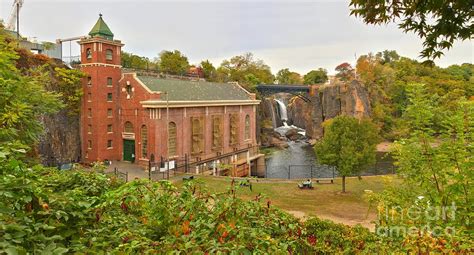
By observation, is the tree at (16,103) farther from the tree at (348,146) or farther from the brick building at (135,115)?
the tree at (348,146)

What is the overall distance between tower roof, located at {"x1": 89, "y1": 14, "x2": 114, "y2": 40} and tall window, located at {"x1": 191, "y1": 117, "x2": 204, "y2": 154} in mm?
12253

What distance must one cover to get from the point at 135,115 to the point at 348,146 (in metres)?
20.8

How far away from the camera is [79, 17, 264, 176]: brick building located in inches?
1341

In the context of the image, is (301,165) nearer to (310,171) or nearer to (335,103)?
(310,171)

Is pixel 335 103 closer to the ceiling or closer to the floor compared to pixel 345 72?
closer to the floor

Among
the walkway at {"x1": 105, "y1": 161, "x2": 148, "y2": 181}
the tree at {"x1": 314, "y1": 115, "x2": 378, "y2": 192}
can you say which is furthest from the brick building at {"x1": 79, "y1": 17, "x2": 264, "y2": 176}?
the tree at {"x1": 314, "y1": 115, "x2": 378, "y2": 192}

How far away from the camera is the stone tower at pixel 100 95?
3484cm

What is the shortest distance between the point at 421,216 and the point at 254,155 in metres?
41.2

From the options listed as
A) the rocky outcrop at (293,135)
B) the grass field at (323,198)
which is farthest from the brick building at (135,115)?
the rocky outcrop at (293,135)

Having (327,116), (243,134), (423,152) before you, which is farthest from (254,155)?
(423,152)

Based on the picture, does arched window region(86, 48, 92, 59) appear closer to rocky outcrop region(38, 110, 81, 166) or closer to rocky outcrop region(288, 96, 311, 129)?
rocky outcrop region(38, 110, 81, 166)

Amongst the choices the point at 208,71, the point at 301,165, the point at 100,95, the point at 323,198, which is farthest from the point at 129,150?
the point at 208,71

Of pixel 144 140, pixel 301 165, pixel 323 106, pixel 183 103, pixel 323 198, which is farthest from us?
pixel 323 106

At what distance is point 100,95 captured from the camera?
35.4 m
